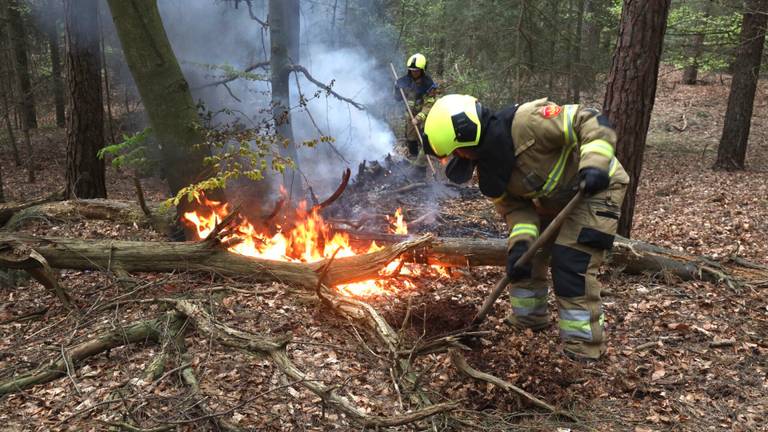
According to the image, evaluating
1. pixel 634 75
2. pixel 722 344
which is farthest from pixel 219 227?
pixel 634 75

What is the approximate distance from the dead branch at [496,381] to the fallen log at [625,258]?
171cm

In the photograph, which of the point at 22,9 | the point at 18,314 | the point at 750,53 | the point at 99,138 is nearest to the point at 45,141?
the point at 22,9

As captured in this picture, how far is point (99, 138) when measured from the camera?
7.75 metres

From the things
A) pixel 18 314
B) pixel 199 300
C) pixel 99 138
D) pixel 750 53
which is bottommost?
pixel 18 314

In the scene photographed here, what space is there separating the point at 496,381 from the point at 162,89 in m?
4.63

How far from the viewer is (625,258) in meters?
5.17

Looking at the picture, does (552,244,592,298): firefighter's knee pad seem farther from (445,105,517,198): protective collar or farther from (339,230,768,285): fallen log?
(339,230,768,285): fallen log

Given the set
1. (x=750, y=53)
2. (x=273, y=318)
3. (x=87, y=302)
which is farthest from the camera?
(x=750, y=53)

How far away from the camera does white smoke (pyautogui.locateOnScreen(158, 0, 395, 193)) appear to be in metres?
12.1

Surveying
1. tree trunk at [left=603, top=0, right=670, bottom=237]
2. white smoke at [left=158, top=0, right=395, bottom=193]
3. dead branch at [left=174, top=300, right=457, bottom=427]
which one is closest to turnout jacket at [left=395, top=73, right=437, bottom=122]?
white smoke at [left=158, top=0, right=395, bottom=193]

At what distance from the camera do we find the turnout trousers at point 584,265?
363 centimetres

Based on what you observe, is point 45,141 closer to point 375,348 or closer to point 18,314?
point 18,314

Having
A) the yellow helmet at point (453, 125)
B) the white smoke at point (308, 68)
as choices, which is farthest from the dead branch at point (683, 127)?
the yellow helmet at point (453, 125)

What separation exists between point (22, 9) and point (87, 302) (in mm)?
13961
